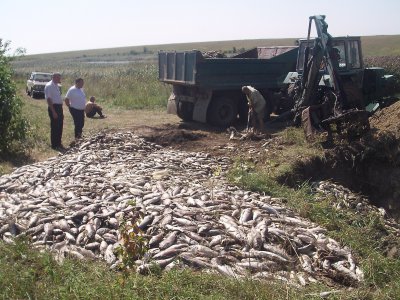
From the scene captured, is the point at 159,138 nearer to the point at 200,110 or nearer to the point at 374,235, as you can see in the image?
the point at 200,110

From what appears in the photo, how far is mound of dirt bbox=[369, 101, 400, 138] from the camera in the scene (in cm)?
1199

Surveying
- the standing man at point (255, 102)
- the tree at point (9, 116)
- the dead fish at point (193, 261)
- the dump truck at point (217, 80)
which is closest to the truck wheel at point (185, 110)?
the dump truck at point (217, 80)

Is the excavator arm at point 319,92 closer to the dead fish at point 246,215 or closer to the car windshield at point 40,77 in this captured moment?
the dead fish at point 246,215

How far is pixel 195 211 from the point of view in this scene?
7.01 metres

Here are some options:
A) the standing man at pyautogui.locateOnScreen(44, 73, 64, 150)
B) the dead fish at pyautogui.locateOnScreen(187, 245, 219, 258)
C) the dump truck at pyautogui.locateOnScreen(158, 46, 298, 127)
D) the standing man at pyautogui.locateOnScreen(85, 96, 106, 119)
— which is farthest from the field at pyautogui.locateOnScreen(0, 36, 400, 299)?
the standing man at pyautogui.locateOnScreen(85, 96, 106, 119)

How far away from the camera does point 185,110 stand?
1669 cm

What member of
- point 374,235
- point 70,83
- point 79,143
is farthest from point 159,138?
point 70,83

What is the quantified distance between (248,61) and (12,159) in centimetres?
784

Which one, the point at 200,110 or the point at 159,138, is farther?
the point at 200,110

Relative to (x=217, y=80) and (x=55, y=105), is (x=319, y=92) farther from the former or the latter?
(x=55, y=105)

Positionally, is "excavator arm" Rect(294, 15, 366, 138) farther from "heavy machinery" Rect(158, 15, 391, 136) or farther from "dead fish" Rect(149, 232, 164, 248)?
"dead fish" Rect(149, 232, 164, 248)

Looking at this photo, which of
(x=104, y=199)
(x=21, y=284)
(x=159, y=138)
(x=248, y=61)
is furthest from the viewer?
(x=248, y=61)

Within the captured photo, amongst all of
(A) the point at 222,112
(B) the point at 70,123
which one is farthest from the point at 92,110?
(A) the point at 222,112

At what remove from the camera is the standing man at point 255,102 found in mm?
12750
